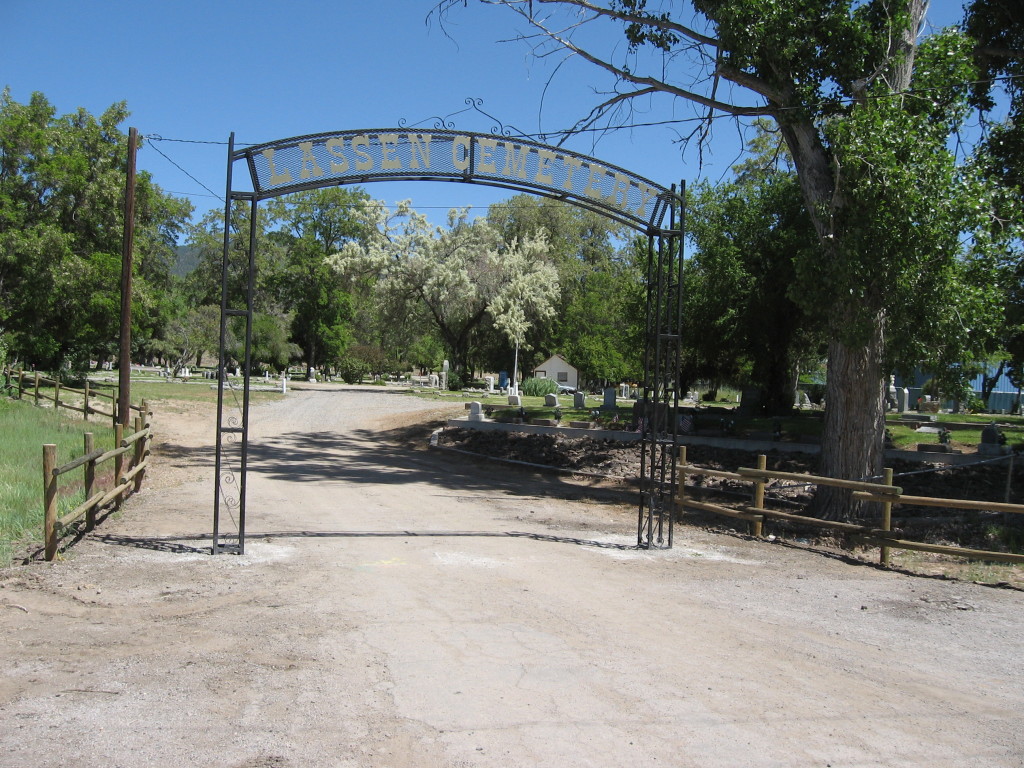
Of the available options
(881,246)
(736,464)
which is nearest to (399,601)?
(881,246)

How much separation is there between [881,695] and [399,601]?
3.88 meters

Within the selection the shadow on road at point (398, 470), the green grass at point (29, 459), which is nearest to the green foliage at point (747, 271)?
the shadow on road at point (398, 470)

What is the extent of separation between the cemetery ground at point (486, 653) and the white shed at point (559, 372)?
136 feet

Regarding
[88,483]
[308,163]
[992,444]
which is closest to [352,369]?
[992,444]

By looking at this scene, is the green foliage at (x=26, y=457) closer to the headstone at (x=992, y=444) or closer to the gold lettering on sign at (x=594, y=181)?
the gold lettering on sign at (x=594, y=181)

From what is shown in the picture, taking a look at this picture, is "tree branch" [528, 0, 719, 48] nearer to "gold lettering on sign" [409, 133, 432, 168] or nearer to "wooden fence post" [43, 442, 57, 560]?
"gold lettering on sign" [409, 133, 432, 168]

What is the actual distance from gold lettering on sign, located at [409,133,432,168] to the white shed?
143 feet

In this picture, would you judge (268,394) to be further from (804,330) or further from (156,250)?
(804,330)

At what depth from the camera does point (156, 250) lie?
4703cm

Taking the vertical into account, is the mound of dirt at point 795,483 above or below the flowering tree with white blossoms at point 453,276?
below

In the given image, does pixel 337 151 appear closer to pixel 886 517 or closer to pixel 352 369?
pixel 886 517

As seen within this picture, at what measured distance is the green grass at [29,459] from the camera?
29.3 feet

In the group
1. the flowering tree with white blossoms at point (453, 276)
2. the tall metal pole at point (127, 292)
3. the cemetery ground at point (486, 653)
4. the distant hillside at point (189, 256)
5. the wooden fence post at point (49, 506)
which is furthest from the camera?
the distant hillside at point (189, 256)

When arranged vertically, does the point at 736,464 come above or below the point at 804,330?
below
